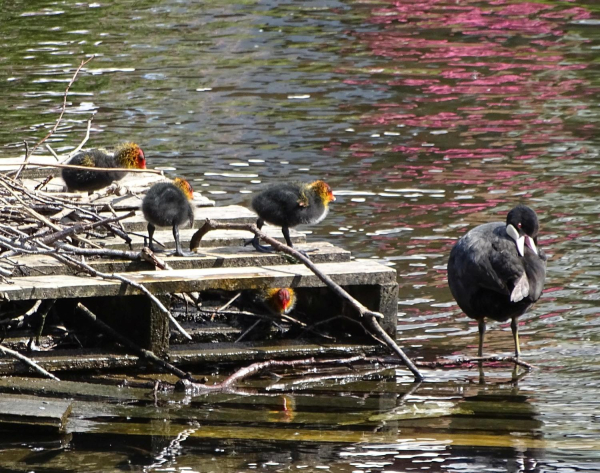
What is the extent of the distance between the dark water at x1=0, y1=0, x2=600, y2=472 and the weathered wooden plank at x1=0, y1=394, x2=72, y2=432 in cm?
12


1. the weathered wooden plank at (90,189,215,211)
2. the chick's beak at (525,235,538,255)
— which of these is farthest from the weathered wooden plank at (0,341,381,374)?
the weathered wooden plank at (90,189,215,211)

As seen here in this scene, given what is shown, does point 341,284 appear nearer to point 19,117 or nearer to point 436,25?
point 19,117

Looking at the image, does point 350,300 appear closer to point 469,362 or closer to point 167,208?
point 469,362

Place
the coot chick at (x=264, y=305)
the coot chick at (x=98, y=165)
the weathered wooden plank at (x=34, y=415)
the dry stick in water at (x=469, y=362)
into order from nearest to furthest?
the weathered wooden plank at (x=34, y=415) → the dry stick in water at (x=469, y=362) → the coot chick at (x=264, y=305) → the coot chick at (x=98, y=165)

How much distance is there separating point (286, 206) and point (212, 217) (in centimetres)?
90

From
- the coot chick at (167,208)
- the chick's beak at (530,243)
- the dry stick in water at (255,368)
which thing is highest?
the coot chick at (167,208)

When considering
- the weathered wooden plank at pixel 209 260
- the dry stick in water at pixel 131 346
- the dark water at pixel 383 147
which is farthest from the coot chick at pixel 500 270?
the dry stick in water at pixel 131 346

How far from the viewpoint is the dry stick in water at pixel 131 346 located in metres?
6.30

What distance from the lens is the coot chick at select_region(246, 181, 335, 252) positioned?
7164 mm

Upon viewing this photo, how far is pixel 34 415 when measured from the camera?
5.42 meters

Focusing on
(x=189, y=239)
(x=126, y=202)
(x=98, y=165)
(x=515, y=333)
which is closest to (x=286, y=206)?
(x=189, y=239)

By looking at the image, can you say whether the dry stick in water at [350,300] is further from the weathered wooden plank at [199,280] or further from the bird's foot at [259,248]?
the bird's foot at [259,248]

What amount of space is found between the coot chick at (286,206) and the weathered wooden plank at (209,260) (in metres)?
0.14

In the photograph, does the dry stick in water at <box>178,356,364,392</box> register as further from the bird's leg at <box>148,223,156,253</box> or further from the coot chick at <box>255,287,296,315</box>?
the bird's leg at <box>148,223,156,253</box>
